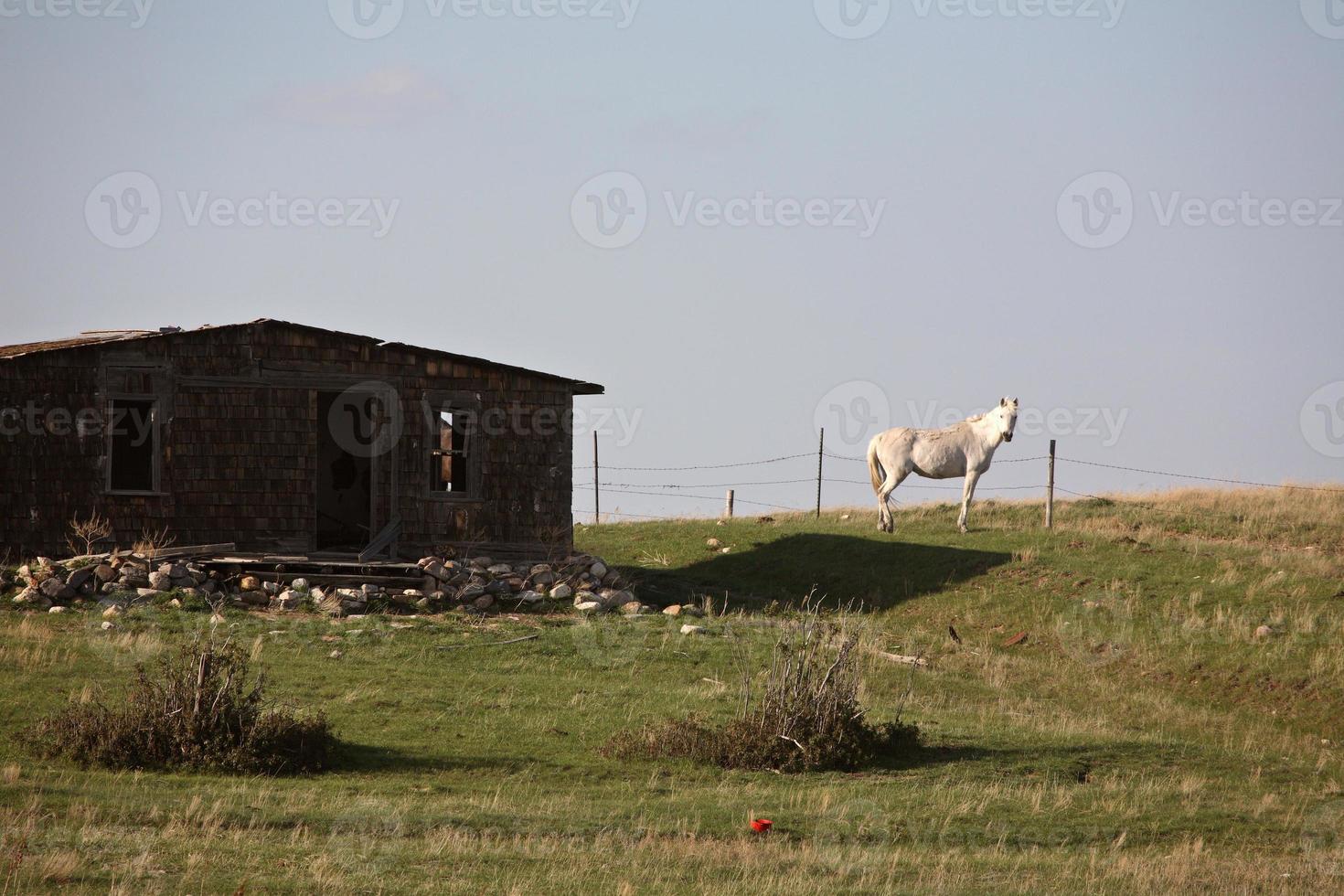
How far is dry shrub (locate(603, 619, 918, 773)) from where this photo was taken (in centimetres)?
1566

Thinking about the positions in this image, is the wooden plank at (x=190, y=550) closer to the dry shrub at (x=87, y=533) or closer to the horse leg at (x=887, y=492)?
the dry shrub at (x=87, y=533)

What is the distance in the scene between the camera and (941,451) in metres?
33.2

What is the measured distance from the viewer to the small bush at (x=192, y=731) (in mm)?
14367

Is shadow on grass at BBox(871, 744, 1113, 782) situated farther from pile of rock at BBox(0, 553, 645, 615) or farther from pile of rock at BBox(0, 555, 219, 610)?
pile of rock at BBox(0, 555, 219, 610)

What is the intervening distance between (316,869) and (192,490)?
→ 1697 cm

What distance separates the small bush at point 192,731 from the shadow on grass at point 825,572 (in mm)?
12886

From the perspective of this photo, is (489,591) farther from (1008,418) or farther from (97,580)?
(1008,418)

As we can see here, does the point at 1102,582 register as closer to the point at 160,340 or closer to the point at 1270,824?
the point at 1270,824

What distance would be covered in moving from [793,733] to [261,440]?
14207mm

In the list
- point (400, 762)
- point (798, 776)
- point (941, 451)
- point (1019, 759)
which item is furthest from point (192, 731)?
point (941, 451)

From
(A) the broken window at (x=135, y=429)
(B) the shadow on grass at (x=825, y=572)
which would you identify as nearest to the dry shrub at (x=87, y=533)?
(A) the broken window at (x=135, y=429)

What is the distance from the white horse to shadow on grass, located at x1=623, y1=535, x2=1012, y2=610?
2.40m

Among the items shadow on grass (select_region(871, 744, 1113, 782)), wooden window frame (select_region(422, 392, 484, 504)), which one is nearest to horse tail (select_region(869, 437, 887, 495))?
wooden window frame (select_region(422, 392, 484, 504))

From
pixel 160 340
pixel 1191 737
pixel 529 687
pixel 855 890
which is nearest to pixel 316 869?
pixel 855 890
